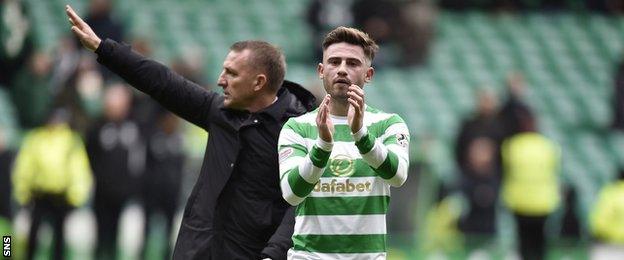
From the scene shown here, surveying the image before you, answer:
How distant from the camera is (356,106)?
16.9ft

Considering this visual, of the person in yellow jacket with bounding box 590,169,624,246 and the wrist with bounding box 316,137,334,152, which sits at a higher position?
the person in yellow jacket with bounding box 590,169,624,246

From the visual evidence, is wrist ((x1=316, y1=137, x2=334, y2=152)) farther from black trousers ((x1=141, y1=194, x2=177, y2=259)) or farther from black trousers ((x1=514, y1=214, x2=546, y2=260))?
black trousers ((x1=514, y1=214, x2=546, y2=260))

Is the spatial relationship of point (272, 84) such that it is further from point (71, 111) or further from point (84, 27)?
point (71, 111)

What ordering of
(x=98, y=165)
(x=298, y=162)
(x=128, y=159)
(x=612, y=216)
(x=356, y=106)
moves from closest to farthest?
(x=356, y=106), (x=298, y=162), (x=98, y=165), (x=128, y=159), (x=612, y=216)

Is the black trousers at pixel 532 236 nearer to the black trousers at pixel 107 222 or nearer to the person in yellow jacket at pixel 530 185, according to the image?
the person in yellow jacket at pixel 530 185

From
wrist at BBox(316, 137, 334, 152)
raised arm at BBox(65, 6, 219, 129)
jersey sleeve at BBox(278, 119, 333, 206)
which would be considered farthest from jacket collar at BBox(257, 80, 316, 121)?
wrist at BBox(316, 137, 334, 152)

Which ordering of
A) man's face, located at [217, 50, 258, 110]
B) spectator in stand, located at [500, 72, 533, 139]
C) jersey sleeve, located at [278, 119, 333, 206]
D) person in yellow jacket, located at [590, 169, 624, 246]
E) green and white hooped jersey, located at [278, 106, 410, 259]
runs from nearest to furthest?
jersey sleeve, located at [278, 119, 333, 206] → green and white hooped jersey, located at [278, 106, 410, 259] → man's face, located at [217, 50, 258, 110] → person in yellow jacket, located at [590, 169, 624, 246] → spectator in stand, located at [500, 72, 533, 139]

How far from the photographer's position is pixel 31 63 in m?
15.3

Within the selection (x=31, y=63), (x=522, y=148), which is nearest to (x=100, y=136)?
(x=31, y=63)

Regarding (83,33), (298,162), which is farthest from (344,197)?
(83,33)

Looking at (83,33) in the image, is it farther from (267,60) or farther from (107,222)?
(107,222)

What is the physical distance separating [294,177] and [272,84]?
1101 mm

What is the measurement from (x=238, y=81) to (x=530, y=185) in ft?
28.5

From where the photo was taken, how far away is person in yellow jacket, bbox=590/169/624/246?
576 inches
